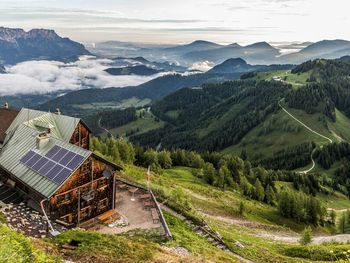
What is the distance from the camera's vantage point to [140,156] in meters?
142

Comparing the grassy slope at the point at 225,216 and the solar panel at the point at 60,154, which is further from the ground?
the solar panel at the point at 60,154

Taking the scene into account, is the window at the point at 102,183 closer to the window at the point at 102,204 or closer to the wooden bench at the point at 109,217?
the window at the point at 102,204

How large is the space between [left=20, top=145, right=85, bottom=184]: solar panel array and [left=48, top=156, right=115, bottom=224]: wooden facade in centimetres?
76

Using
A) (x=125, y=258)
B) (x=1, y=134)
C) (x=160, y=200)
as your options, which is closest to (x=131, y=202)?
(x=160, y=200)

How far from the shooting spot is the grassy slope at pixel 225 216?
42406 millimetres

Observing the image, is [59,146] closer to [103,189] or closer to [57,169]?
[57,169]

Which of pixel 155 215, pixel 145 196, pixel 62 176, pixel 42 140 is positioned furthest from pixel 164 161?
pixel 62 176

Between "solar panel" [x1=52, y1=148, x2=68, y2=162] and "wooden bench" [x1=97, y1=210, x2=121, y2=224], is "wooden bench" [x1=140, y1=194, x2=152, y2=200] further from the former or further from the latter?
"solar panel" [x1=52, y1=148, x2=68, y2=162]

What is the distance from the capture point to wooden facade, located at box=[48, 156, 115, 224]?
129ft

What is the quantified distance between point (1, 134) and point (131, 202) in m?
25.0

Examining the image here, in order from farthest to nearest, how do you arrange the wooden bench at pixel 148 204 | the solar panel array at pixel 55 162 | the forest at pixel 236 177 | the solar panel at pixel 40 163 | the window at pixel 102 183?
the forest at pixel 236 177 < the wooden bench at pixel 148 204 < the window at pixel 102 183 < the solar panel at pixel 40 163 < the solar panel array at pixel 55 162

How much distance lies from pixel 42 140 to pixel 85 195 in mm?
8916

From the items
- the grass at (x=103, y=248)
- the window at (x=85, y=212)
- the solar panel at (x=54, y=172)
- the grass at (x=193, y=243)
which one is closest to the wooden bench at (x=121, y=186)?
the grass at (x=193, y=243)

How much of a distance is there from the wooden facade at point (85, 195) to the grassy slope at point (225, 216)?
854cm
